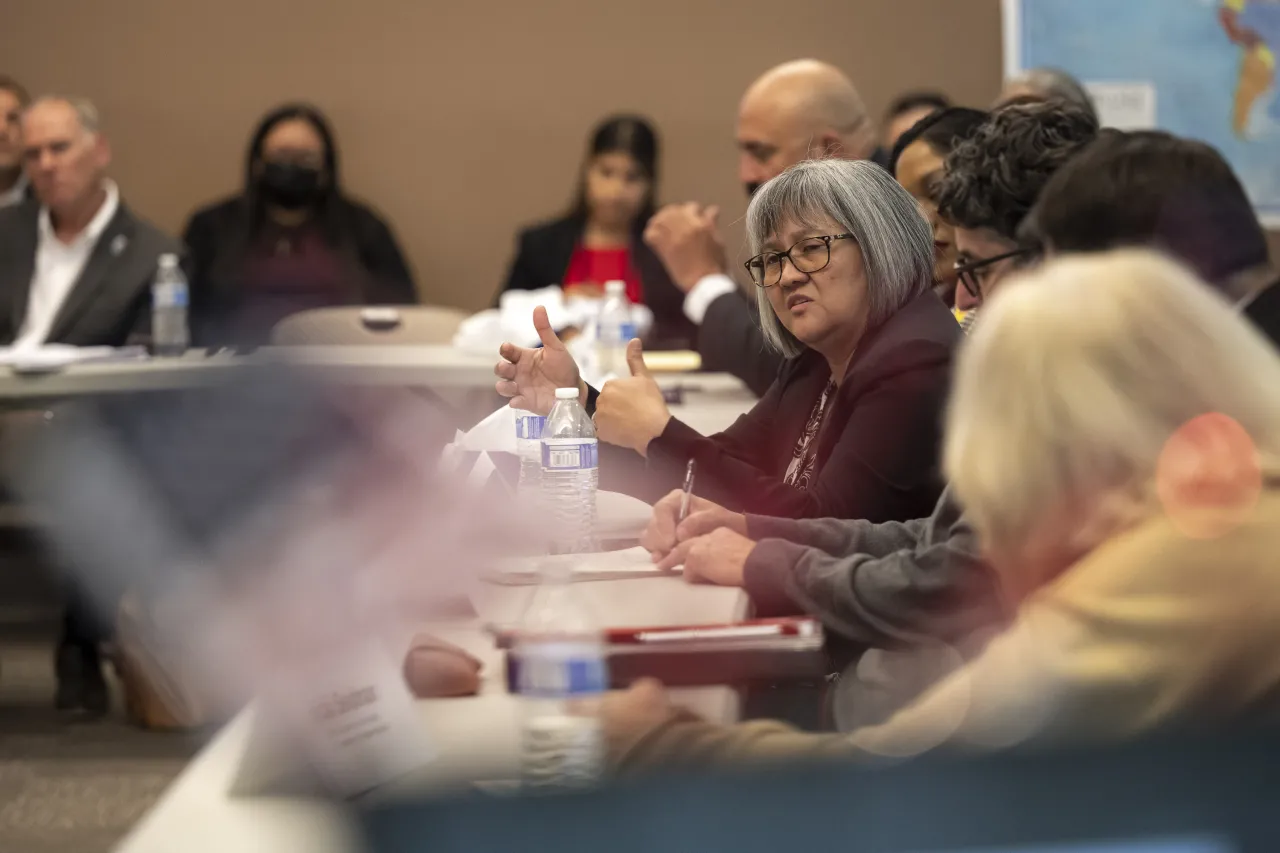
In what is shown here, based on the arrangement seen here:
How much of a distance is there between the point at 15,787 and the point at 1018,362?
2.58 m

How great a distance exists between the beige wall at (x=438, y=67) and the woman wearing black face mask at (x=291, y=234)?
0.87 feet

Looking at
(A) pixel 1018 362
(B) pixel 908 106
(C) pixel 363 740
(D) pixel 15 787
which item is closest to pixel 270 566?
(C) pixel 363 740

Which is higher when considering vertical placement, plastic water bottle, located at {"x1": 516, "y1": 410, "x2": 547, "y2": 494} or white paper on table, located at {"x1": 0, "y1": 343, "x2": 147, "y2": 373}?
plastic water bottle, located at {"x1": 516, "y1": 410, "x2": 547, "y2": 494}

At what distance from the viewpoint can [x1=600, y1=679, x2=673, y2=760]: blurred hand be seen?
0.74 metres

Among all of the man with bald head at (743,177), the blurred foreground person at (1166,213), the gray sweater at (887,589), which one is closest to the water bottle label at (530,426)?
the gray sweater at (887,589)

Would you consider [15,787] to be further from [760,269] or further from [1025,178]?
[1025,178]

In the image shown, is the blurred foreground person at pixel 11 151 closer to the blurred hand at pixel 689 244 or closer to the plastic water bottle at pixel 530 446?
the blurred hand at pixel 689 244

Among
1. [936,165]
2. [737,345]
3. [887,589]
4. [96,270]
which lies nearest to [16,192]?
[96,270]

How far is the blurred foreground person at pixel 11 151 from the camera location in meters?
4.74

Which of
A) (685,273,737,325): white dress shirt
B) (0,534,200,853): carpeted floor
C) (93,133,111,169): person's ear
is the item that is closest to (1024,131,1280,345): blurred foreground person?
(685,273,737,325): white dress shirt

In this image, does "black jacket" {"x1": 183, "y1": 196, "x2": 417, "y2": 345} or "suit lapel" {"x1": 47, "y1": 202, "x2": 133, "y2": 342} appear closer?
"suit lapel" {"x1": 47, "y1": 202, "x2": 133, "y2": 342}

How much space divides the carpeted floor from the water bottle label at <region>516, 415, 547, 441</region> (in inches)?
37.6

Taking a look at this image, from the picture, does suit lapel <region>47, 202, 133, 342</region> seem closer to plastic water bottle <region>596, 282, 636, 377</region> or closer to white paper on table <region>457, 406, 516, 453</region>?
plastic water bottle <region>596, 282, 636, 377</region>

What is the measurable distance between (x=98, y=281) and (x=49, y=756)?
1.41 m
